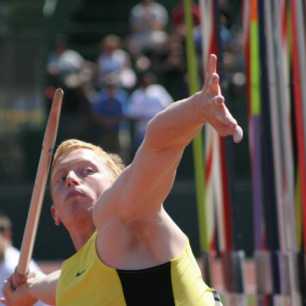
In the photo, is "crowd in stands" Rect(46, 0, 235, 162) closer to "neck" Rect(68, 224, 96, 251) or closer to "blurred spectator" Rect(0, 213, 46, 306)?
"blurred spectator" Rect(0, 213, 46, 306)

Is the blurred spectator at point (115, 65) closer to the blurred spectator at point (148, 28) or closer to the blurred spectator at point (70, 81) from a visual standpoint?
the blurred spectator at point (70, 81)

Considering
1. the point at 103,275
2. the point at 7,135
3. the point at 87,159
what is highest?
the point at 87,159

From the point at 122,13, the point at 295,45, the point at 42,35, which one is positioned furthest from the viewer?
the point at 122,13

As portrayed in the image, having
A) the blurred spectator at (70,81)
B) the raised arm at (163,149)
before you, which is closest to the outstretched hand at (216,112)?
the raised arm at (163,149)

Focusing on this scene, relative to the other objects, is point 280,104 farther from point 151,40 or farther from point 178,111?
point 151,40

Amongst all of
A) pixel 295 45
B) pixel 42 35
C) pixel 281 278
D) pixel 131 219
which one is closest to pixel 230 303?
pixel 281 278

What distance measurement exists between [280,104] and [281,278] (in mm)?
758

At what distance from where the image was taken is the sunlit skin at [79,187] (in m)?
3.25

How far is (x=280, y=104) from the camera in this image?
4.59 meters

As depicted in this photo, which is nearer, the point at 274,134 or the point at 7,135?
the point at 274,134

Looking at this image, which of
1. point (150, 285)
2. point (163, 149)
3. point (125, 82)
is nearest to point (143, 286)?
point (150, 285)

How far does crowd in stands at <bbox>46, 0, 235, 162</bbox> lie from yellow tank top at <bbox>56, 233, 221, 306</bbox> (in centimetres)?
1013

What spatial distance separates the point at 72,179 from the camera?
3240 mm

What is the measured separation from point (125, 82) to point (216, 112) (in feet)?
39.6
